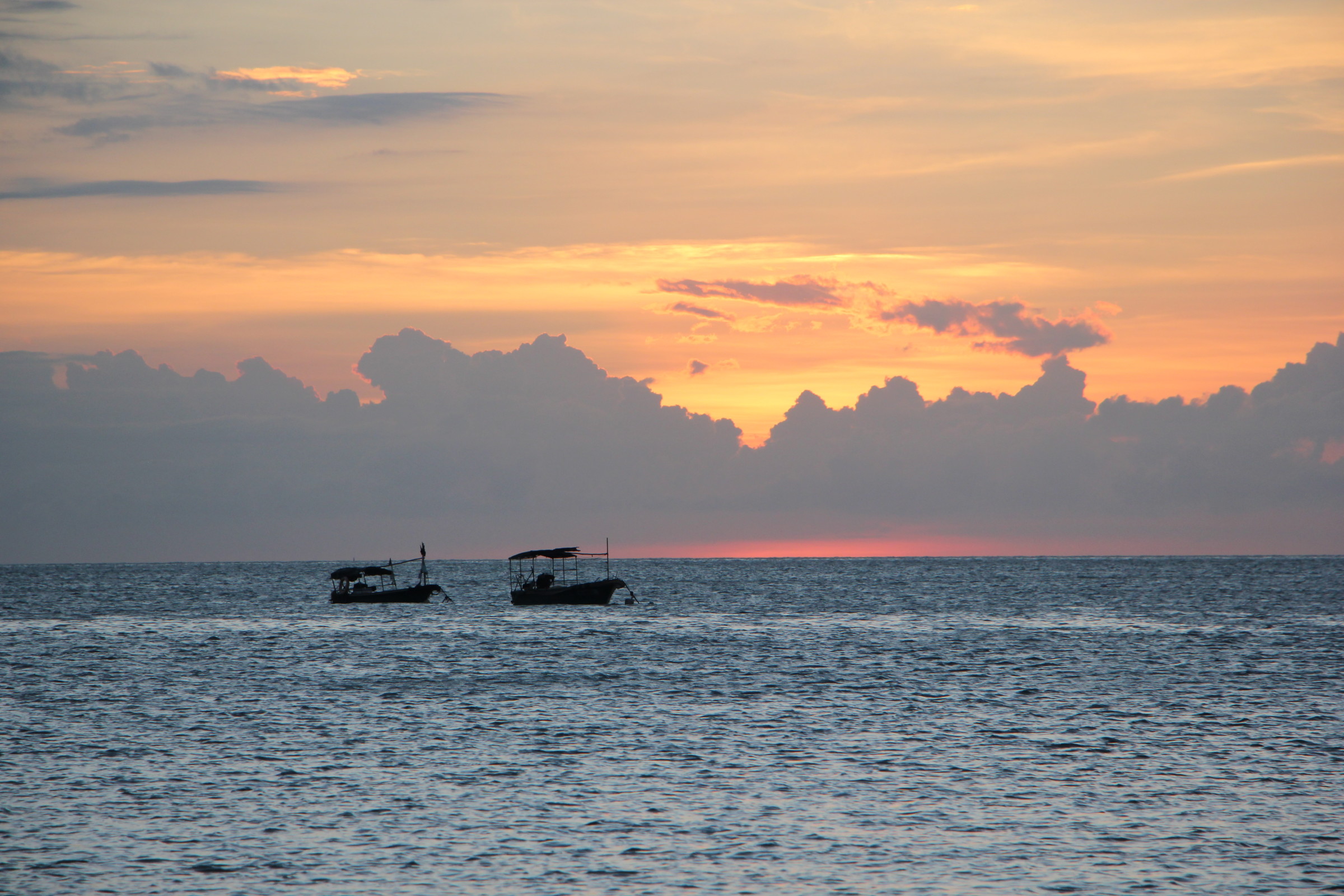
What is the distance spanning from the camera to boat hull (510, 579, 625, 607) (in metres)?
114

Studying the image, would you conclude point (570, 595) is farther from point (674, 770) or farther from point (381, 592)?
point (674, 770)

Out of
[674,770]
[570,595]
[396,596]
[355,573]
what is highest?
[355,573]

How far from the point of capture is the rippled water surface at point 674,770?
2547 centimetres

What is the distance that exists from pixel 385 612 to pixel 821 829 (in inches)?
4006

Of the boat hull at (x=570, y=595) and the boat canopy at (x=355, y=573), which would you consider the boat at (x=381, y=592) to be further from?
the boat hull at (x=570, y=595)

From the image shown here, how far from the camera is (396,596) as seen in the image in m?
119

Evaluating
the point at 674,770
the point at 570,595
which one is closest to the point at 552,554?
the point at 570,595

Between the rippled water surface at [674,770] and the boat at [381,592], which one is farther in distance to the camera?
the boat at [381,592]

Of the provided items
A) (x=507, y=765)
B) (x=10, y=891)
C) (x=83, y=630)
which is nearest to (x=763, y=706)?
(x=507, y=765)

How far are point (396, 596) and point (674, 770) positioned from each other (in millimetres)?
88060

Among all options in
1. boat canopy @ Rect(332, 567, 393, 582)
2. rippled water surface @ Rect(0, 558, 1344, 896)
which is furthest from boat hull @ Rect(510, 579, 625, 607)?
rippled water surface @ Rect(0, 558, 1344, 896)

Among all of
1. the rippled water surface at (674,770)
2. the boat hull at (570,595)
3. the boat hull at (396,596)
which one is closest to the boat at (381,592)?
the boat hull at (396,596)

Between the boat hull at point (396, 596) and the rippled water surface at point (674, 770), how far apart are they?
38.1 metres

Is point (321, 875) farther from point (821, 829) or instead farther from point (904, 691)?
point (904, 691)
